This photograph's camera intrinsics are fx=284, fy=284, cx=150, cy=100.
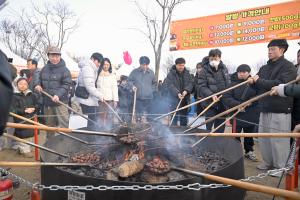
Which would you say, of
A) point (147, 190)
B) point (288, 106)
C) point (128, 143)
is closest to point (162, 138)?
point (128, 143)

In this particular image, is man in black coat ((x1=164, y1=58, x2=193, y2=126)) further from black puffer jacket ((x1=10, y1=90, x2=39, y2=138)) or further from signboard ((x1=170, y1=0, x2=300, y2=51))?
signboard ((x1=170, y1=0, x2=300, y2=51))

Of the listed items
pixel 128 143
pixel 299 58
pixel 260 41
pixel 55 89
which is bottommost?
pixel 128 143

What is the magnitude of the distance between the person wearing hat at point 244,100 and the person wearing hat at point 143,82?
2532 mm

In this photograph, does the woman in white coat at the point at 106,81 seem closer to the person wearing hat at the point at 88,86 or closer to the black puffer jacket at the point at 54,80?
the person wearing hat at the point at 88,86

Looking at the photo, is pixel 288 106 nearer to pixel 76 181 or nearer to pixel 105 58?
pixel 76 181

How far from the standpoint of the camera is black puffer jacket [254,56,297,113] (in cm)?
541

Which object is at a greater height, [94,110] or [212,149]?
[94,110]

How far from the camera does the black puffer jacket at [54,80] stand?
7.09 metres

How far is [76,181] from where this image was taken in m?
3.32

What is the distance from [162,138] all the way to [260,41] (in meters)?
9.94

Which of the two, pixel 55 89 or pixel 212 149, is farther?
pixel 55 89

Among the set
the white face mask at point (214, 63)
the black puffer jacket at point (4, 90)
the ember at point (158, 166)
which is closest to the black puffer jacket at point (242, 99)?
the white face mask at point (214, 63)

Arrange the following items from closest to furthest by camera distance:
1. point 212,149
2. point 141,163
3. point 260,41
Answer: point 141,163 < point 212,149 < point 260,41

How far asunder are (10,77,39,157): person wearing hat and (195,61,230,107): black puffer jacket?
428 centimetres
